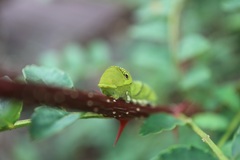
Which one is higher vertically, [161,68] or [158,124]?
[158,124]

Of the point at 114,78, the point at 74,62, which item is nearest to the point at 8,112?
the point at 114,78

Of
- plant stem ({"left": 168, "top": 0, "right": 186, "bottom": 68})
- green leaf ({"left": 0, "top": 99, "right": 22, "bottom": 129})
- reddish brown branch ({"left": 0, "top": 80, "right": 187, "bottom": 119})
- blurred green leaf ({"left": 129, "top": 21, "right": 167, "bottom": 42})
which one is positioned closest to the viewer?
reddish brown branch ({"left": 0, "top": 80, "right": 187, "bottom": 119})

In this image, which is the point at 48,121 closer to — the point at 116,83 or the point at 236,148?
the point at 116,83

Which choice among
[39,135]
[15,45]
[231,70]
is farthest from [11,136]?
[39,135]

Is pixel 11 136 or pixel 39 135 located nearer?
pixel 39 135

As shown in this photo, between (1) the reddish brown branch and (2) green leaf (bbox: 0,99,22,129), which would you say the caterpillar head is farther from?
(2) green leaf (bbox: 0,99,22,129)

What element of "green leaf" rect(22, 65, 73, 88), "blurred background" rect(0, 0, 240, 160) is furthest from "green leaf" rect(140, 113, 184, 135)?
"blurred background" rect(0, 0, 240, 160)

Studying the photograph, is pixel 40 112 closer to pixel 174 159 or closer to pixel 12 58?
pixel 174 159
